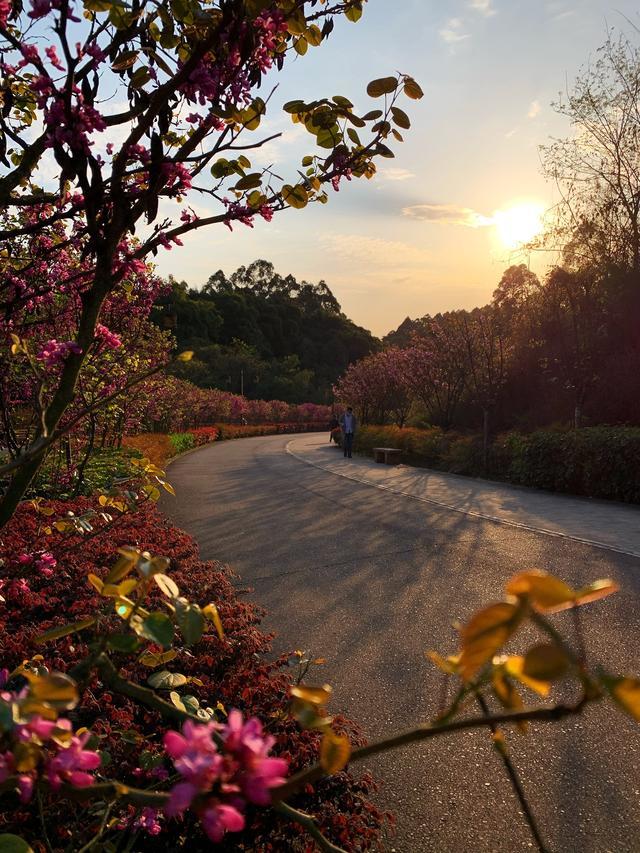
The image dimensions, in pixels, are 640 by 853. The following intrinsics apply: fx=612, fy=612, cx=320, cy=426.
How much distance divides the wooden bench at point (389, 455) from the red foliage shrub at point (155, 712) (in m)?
13.9

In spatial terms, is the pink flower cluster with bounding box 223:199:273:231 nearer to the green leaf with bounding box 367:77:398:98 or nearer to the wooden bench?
the green leaf with bounding box 367:77:398:98

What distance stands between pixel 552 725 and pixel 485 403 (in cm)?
1413

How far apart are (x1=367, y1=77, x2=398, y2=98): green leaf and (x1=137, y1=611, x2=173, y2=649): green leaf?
1.82m

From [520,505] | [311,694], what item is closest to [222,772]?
[311,694]

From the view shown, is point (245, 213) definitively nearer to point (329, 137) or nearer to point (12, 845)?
point (329, 137)

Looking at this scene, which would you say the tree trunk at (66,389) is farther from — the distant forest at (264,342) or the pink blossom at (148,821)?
the distant forest at (264,342)

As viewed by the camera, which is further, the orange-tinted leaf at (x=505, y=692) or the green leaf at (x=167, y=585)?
the green leaf at (x=167, y=585)

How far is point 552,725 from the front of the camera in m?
3.48

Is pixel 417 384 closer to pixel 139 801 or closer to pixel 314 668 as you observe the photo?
pixel 314 668

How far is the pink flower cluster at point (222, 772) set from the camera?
57 centimetres

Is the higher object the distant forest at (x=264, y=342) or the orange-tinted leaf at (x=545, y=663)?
the distant forest at (x=264, y=342)

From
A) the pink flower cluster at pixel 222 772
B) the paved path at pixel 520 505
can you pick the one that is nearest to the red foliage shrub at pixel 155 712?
the pink flower cluster at pixel 222 772

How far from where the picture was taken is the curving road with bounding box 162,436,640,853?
268 cm

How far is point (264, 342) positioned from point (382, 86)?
68.5m
